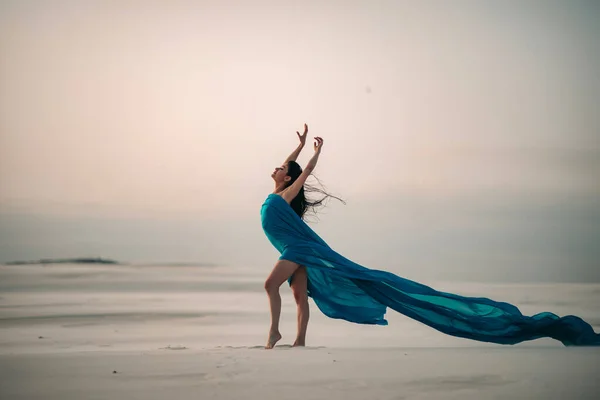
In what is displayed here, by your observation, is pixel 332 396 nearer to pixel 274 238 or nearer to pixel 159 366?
pixel 159 366

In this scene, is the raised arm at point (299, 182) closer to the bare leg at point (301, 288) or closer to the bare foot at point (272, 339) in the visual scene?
the bare leg at point (301, 288)

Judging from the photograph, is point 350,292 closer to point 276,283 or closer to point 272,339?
point 276,283

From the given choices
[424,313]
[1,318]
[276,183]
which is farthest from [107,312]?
[424,313]

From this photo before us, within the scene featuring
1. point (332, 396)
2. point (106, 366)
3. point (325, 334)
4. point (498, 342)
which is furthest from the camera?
point (325, 334)

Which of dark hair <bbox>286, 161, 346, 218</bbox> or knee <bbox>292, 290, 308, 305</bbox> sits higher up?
dark hair <bbox>286, 161, 346, 218</bbox>

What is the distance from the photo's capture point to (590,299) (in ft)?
41.4

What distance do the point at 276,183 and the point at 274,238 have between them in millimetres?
491

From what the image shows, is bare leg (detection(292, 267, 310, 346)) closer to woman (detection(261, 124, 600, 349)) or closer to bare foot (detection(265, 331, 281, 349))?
woman (detection(261, 124, 600, 349))

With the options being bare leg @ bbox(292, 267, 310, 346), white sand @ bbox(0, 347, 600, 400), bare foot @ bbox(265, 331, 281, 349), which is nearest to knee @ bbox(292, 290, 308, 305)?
bare leg @ bbox(292, 267, 310, 346)

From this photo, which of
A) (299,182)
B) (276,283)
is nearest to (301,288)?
(276,283)

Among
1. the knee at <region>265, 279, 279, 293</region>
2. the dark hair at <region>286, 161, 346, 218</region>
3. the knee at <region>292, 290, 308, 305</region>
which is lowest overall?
the knee at <region>292, 290, 308, 305</region>

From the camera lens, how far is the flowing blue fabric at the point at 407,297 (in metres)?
7.50

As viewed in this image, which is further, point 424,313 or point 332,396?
point 424,313

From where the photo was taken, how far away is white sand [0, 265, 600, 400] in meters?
5.51
